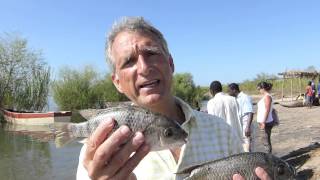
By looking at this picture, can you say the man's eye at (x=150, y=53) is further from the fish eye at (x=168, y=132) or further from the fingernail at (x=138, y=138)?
the fingernail at (x=138, y=138)

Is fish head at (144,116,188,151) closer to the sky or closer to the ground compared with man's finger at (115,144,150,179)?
closer to the sky

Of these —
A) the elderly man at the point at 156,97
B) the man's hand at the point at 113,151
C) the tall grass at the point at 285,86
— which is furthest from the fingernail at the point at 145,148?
the tall grass at the point at 285,86

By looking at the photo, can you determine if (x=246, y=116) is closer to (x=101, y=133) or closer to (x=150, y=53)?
(x=150, y=53)

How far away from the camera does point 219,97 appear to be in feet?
33.4

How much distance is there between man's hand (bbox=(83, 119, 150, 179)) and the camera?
2197mm

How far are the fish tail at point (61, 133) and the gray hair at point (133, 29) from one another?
0.65m

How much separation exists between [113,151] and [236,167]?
870mm

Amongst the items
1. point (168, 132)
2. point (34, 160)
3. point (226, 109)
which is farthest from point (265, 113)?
point (34, 160)

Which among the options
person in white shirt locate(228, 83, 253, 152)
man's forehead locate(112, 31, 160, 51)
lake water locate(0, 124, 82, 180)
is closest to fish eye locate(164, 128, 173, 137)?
man's forehead locate(112, 31, 160, 51)

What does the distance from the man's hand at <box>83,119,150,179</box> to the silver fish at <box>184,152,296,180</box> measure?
610mm

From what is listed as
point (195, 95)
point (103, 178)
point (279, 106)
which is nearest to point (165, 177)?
point (103, 178)

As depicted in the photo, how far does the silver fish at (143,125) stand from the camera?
2.39 m

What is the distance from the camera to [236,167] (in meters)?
2.71

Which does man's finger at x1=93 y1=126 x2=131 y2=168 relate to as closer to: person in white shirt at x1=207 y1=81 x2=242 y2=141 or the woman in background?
person in white shirt at x1=207 y1=81 x2=242 y2=141
